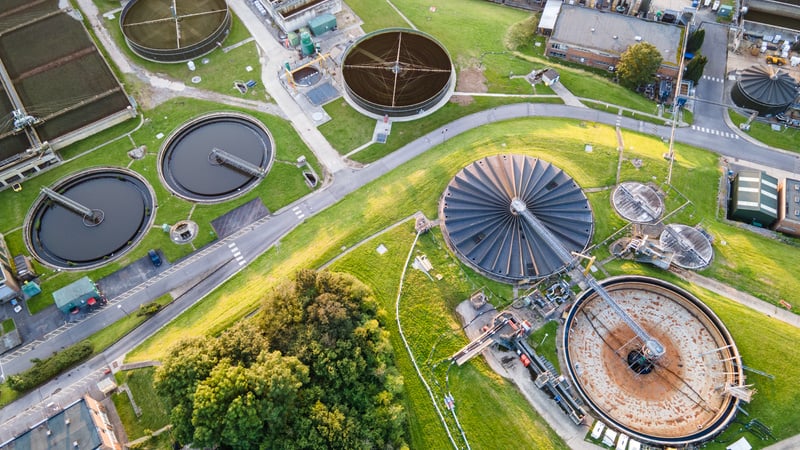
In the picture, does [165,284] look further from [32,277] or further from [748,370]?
[748,370]

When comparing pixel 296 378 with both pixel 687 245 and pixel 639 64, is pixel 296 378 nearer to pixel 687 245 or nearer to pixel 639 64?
pixel 687 245

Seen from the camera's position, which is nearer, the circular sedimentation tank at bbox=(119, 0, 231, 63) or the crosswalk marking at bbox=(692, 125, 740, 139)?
the crosswalk marking at bbox=(692, 125, 740, 139)

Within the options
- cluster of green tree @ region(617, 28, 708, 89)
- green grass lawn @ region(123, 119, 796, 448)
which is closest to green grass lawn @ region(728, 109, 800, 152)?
cluster of green tree @ region(617, 28, 708, 89)

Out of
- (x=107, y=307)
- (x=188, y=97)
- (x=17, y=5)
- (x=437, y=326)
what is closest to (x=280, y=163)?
(x=188, y=97)

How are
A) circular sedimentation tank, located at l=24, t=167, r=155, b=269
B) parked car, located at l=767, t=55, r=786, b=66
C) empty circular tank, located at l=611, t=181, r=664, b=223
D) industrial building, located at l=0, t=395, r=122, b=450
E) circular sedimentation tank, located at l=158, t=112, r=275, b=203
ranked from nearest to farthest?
1. industrial building, located at l=0, t=395, r=122, b=450
2. circular sedimentation tank, located at l=24, t=167, r=155, b=269
3. empty circular tank, located at l=611, t=181, r=664, b=223
4. circular sedimentation tank, located at l=158, t=112, r=275, b=203
5. parked car, located at l=767, t=55, r=786, b=66

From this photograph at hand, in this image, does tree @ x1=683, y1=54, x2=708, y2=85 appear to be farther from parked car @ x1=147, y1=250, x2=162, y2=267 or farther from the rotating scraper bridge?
parked car @ x1=147, y1=250, x2=162, y2=267

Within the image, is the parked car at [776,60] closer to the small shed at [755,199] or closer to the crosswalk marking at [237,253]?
the small shed at [755,199]

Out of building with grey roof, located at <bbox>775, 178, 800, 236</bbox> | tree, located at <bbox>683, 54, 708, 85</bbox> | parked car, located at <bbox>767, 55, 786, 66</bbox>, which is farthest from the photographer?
parked car, located at <bbox>767, 55, 786, 66</bbox>
